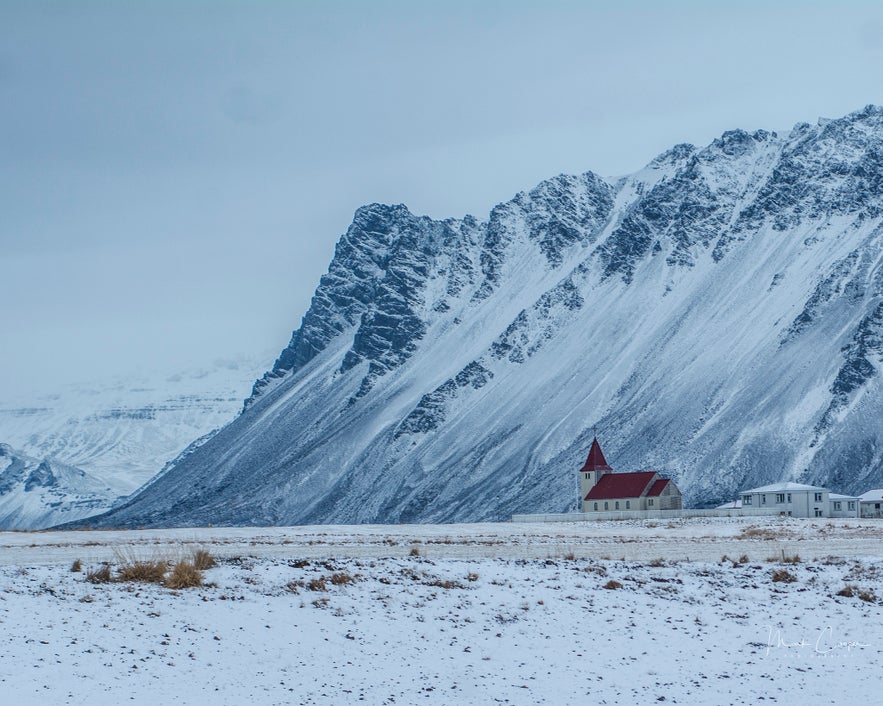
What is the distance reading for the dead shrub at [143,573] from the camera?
24906 millimetres

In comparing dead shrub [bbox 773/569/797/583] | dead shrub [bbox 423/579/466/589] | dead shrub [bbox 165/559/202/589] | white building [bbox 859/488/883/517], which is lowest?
white building [bbox 859/488/883/517]

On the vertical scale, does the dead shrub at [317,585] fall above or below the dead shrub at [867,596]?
above

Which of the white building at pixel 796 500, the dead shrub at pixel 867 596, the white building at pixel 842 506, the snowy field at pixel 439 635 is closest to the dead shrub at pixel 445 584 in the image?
the snowy field at pixel 439 635

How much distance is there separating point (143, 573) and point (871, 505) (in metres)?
112

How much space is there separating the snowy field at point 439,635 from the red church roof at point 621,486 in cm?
10188

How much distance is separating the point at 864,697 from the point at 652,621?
5.13 meters

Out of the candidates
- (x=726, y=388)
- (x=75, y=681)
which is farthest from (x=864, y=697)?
(x=726, y=388)

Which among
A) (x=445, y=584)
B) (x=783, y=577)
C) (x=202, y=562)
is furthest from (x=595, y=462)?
(x=202, y=562)

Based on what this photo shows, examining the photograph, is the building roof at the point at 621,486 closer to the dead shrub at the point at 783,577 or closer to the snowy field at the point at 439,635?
the dead shrub at the point at 783,577

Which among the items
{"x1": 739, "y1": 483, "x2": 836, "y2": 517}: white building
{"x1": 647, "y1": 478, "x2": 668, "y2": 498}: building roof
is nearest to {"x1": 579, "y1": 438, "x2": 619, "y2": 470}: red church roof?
{"x1": 647, "y1": 478, "x2": 668, "y2": 498}: building roof

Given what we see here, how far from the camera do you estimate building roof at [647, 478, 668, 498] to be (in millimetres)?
131750

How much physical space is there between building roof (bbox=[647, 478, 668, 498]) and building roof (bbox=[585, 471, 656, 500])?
27.7 inches

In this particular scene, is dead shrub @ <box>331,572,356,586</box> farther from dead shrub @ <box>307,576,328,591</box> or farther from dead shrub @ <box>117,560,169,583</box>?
dead shrub @ <box>117,560,169,583</box>

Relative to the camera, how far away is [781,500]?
121875 millimetres
